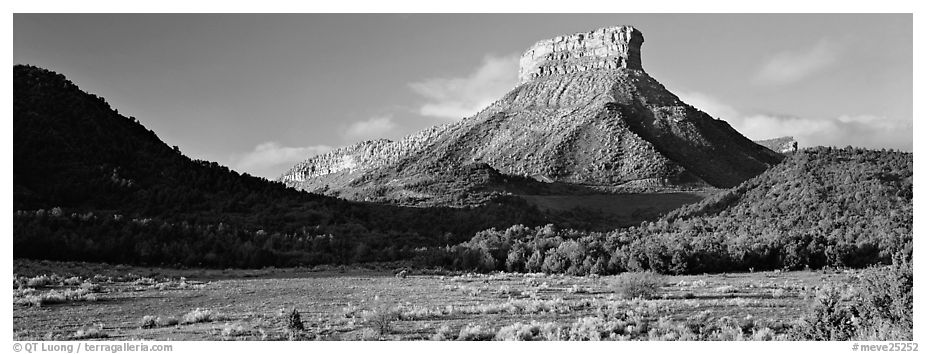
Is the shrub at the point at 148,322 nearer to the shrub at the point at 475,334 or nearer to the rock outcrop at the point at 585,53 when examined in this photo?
the shrub at the point at 475,334

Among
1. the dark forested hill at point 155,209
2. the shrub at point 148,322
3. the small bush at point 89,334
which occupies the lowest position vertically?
the shrub at point 148,322

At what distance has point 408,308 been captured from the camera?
71.0 feet

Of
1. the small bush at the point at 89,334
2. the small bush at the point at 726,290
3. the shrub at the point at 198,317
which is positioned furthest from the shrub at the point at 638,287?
the small bush at the point at 89,334

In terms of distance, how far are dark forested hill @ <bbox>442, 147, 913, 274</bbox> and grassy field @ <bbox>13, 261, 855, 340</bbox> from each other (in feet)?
11.6

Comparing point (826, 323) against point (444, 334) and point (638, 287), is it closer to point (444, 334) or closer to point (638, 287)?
point (444, 334)

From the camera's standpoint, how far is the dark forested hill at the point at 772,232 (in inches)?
1453

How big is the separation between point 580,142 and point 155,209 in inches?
2920

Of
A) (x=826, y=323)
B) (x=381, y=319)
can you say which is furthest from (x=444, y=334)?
(x=826, y=323)

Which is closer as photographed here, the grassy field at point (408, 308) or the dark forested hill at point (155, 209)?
the grassy field at point (408, 308)

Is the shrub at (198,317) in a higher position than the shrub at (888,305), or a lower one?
lower

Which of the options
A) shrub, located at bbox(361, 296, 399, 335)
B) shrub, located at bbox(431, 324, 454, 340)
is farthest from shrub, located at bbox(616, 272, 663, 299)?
shrub, located at bbox(431, 324, 454, 340)

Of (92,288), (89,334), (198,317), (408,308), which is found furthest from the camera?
(92,288)

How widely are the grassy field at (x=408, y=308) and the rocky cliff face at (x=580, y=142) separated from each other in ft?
196
